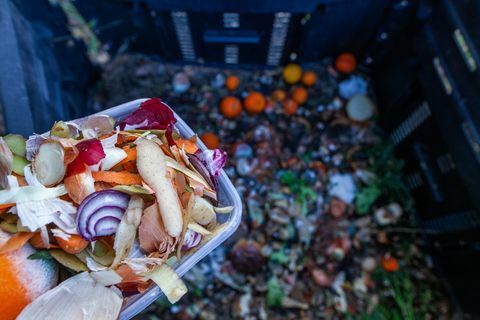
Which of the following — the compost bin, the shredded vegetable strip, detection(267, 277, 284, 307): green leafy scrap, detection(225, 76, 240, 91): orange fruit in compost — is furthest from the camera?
detection(225, 76, 240, 91): orange fruit in compost

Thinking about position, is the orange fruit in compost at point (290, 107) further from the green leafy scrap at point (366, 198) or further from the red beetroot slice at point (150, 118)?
the red beetroot slice at point (150, 118)

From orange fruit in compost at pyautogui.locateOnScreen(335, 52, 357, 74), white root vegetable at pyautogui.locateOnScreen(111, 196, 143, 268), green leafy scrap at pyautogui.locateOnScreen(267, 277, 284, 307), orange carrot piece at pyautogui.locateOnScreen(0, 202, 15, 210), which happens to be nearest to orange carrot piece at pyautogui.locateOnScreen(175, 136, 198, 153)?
white root vegetable at pyautogui.locateOnScreen(111, 196, 143, 268)

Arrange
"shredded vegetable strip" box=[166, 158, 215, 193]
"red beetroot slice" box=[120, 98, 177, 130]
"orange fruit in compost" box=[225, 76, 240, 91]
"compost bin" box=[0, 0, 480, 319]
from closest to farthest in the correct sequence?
"shredded vegetable strip" box=[166, 158, 215, 193] < "red beetroot slice" box=[120, 98, 177, 130] < "compost bin" box=[0, 0, 480, 319] < "orange fruit in compost" box=[225, 76, 240, 91]

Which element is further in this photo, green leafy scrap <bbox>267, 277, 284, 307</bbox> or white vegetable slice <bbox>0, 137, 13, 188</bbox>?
green leafy scrap <bbox>267, 277, 284, 307</bbox>

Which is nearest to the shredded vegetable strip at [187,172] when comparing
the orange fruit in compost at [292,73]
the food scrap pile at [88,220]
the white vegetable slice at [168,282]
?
the food scrap pile at [88,220]

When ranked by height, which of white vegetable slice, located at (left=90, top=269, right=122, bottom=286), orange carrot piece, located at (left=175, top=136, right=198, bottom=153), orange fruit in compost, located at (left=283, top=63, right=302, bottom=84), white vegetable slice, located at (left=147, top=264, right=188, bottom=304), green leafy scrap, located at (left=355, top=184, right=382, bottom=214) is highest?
orange fruit in compost, located at (left=283, top=63, right=302, bottom=84)

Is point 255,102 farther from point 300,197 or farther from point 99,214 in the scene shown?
point 99,214

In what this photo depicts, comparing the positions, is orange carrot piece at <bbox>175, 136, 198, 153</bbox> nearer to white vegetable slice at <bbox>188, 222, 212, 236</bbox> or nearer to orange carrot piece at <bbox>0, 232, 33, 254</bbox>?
white vegetable slice at <bbox>188, 222, 212, 236</bbox>
